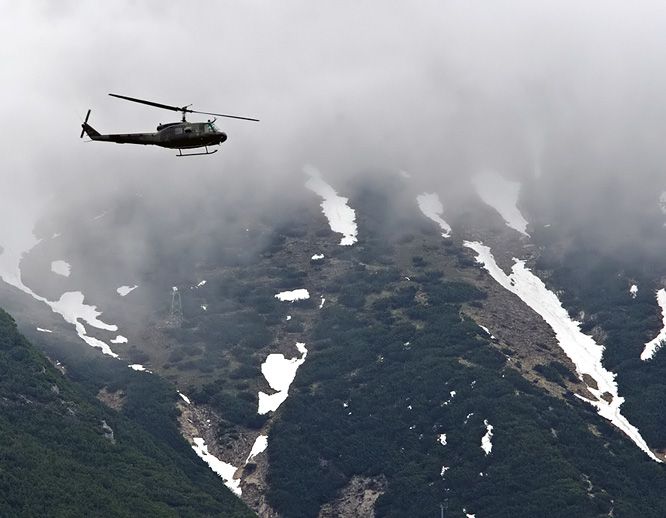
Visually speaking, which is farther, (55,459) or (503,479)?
(503,479)

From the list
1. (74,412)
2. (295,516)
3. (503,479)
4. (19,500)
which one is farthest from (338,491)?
(19,500)

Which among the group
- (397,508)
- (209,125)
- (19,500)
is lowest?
(19,500)

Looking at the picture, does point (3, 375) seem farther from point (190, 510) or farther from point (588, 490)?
point (588, 490)

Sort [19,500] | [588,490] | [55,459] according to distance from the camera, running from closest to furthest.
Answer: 1. [19,500]
2. [55,459]
3. [588,490]

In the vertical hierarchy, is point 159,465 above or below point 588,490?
below

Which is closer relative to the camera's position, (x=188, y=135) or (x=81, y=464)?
(x=188, y=135)

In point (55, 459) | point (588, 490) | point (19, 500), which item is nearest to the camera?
point (19, 500)

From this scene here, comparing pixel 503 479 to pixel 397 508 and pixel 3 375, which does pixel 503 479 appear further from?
pixel 3 375

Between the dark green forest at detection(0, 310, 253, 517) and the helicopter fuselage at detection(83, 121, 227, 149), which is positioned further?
the dark green forest at detection(0, 310, 253, 517)

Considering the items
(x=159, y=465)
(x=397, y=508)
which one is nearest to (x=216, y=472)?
(x=159, y=465)

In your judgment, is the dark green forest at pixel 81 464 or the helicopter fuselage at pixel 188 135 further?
the dark green forest at pixel 81 464
